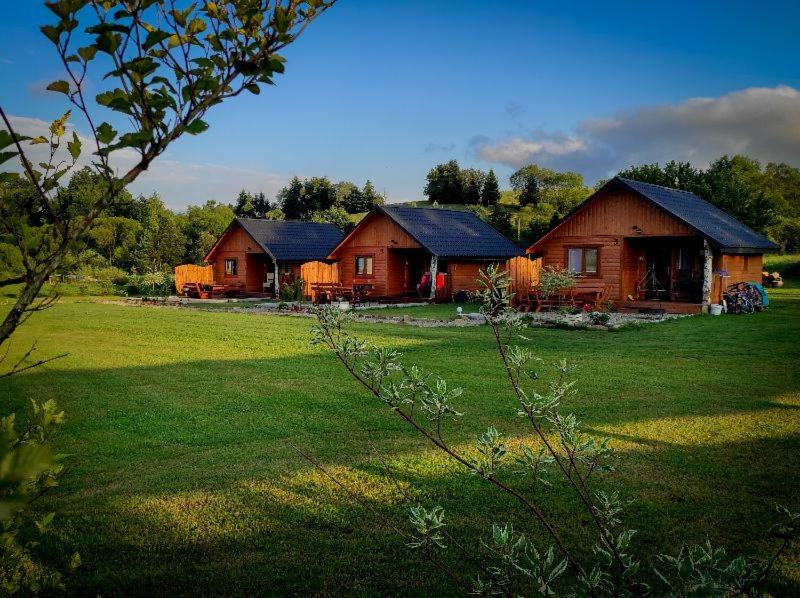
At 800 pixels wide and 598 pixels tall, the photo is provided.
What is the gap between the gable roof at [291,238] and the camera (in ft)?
123

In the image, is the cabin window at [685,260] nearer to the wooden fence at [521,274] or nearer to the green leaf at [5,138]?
the wooden fence at [521,274]

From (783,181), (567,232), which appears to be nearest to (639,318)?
(567,232)

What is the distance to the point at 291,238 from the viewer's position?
4022cm

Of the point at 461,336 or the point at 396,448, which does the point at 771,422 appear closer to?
the point at 396,448

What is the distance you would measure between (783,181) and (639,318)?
241 feet

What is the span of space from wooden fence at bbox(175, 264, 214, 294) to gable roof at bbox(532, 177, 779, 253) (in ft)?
75.6

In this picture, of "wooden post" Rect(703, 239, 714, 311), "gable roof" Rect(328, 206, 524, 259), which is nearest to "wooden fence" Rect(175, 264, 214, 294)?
"gable roof" Rect(328, 206, 524, 259)

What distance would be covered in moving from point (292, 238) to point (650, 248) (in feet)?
75.9

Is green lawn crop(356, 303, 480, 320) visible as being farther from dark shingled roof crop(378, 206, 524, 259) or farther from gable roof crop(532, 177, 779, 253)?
gable roof crop(532, 177, 779, 253)

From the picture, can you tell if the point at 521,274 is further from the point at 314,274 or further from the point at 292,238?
the point at 292,238

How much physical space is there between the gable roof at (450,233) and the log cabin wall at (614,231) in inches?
227

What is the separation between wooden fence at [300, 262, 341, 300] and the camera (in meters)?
32.5

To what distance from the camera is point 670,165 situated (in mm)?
48344

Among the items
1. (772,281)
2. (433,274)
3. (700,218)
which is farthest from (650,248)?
(772,281)
